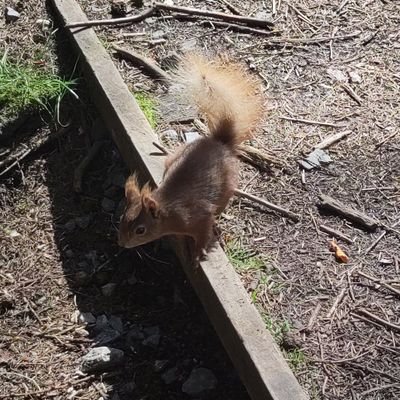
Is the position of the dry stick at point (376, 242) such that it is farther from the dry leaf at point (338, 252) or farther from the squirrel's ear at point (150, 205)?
the squirrel's ear at point (150, 205)

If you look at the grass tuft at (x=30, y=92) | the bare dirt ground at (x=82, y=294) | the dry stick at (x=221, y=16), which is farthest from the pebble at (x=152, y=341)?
the dry stick at (x=221, y=16)

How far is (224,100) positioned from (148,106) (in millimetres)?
576

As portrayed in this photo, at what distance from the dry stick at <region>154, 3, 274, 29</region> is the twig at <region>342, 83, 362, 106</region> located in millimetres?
573

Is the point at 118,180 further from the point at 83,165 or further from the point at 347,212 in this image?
the point at 347,212

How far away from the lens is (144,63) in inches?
149

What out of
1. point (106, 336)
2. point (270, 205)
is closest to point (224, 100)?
point (270, 205)

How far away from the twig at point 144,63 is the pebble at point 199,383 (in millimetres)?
1483

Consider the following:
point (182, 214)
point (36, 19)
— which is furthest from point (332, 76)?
point (36, 19)

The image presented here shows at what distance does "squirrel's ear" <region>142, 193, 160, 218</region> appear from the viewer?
283 centimetres


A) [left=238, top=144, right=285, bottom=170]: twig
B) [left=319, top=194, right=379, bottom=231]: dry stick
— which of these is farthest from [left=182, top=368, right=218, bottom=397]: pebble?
[left=238, top=144, right=285, bottom=170]: twig

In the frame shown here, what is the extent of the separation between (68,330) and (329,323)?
979mm

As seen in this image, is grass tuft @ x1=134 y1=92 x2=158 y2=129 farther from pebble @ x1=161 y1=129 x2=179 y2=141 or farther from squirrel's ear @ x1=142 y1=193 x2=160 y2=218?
squirrel's ear @ x1=142 y1=193 x2=160 y2=218

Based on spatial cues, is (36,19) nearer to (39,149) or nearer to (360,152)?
(39,149)

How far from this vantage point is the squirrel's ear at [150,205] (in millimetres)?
2832
